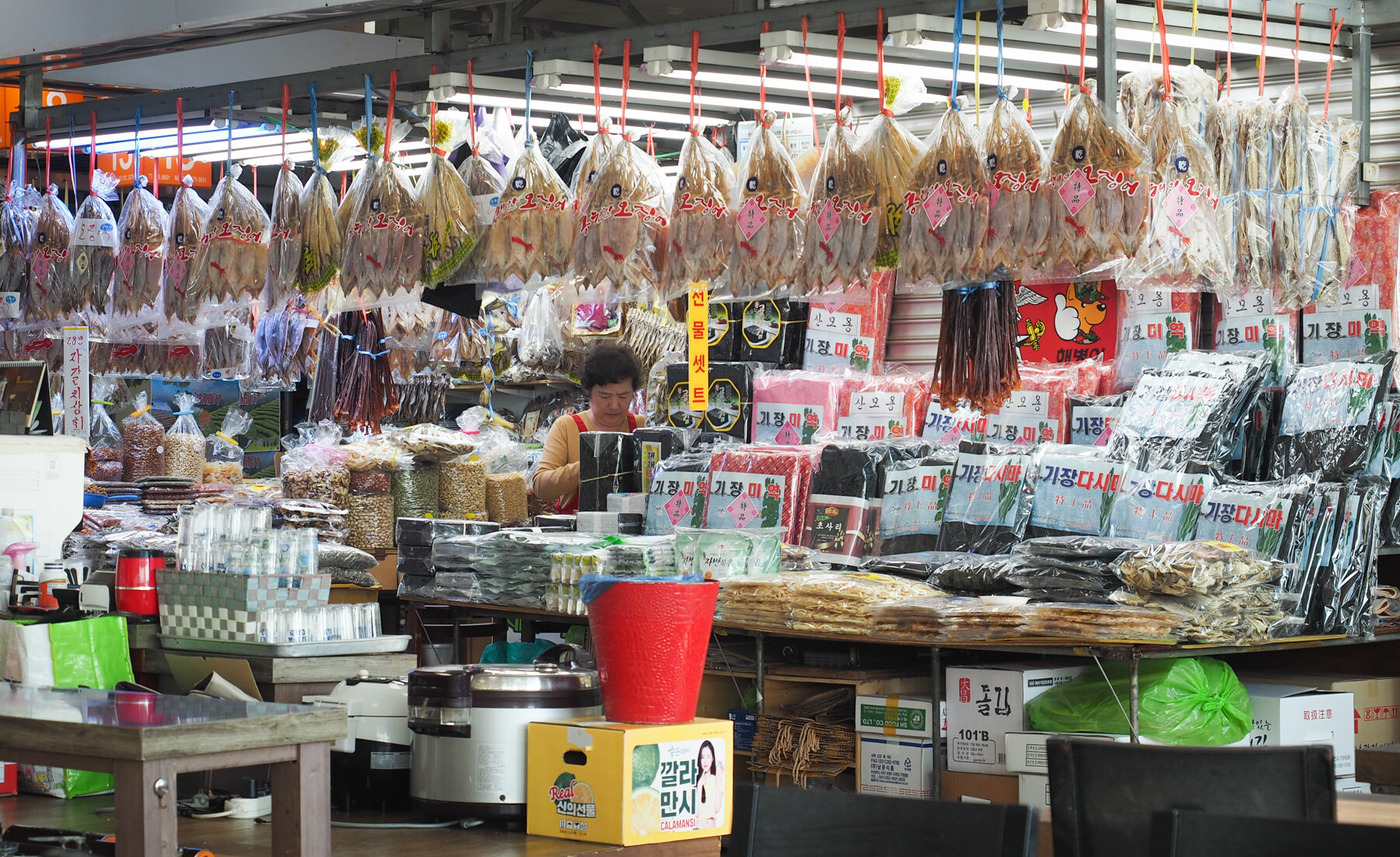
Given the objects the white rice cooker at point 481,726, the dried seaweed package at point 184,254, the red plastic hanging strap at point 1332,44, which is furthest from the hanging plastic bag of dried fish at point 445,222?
the red plastic hanging strap at point 1332,44

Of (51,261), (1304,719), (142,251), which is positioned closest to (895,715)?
(1304,719)

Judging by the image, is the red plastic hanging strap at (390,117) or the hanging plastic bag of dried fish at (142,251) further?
the hanging plastic bag of dried fish at (142,251)

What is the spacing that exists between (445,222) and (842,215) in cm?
124

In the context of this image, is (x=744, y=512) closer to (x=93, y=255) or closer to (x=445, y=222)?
(x=445, y=222)

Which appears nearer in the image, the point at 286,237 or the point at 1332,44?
the point at 1332,44

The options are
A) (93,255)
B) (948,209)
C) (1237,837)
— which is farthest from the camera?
(93,255)

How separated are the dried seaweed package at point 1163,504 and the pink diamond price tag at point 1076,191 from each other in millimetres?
1055

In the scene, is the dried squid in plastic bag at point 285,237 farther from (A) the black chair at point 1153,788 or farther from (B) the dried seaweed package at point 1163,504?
(A) the black chair at point 1153,788

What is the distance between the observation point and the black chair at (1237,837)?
194 centimetres

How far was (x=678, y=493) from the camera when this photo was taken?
A: 18.4 ft

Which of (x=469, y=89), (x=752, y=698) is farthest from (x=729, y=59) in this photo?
(x=752, y=698)

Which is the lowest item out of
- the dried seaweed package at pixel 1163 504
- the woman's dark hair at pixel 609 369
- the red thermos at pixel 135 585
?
the red thermos at pixel 135 585

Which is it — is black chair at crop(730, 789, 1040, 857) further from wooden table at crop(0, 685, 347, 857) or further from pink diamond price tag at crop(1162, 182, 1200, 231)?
pink diamond price tag at crop(1162, 182, 1200, 231)

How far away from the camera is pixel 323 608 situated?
373 centimetres
